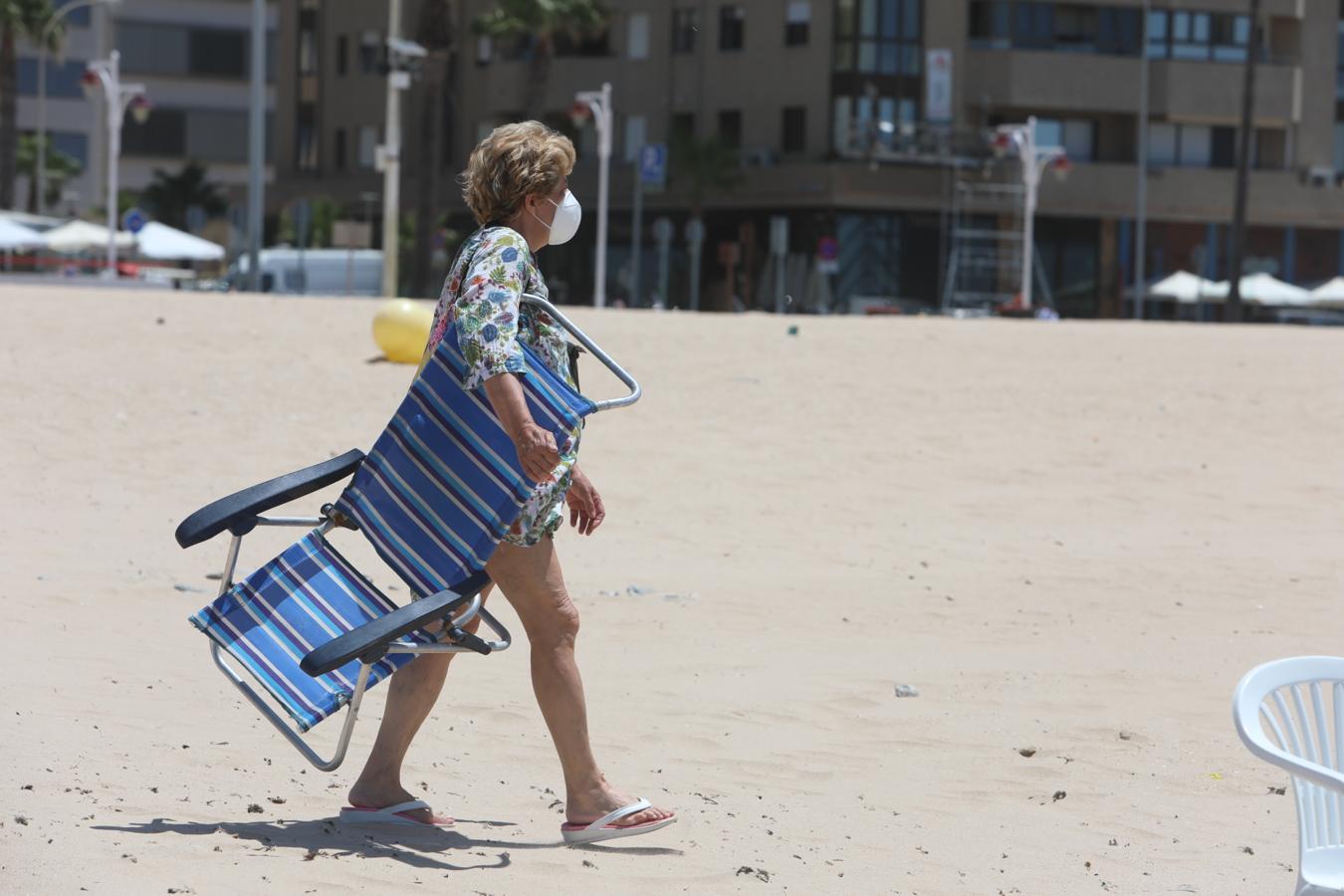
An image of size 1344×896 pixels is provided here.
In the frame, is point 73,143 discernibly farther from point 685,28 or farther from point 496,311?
point 496,311

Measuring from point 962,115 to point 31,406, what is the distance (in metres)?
42.4

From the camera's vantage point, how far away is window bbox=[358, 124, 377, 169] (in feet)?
209

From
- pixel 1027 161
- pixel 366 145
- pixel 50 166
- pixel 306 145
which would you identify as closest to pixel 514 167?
pixel 1027 161

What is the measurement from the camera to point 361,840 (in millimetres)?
4828

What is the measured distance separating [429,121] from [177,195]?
30152 millimetres

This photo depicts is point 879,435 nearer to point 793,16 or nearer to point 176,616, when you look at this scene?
point 176,616

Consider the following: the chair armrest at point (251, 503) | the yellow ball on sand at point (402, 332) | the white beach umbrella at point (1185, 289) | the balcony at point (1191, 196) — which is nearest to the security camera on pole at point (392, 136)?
the balcony at point (1191, 196)

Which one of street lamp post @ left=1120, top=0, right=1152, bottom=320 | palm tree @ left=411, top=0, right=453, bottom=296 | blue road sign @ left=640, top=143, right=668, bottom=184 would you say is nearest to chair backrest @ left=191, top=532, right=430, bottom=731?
palm tree @ left=411, top=0, right=453, bottom=296

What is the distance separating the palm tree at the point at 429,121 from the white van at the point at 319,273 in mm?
1611

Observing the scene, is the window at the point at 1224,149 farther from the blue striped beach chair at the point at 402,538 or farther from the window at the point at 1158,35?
the blue striped beach chair at the point at 402,538

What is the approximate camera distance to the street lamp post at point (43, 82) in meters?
61.0

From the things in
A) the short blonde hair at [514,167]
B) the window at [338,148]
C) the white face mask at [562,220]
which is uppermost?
the window at [338,148]

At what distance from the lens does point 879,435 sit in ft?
50.0

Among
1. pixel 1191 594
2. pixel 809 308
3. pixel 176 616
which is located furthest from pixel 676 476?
pixel 809 308
